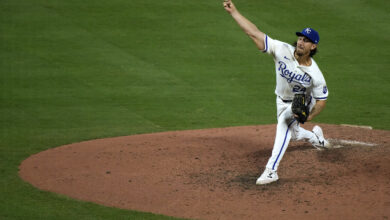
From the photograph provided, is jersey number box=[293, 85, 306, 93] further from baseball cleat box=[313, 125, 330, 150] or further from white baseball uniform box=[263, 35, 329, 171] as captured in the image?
baseball cleat box=[313, 125, 330, 150]

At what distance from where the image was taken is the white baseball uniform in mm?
7500

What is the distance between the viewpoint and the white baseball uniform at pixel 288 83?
7.50 metres

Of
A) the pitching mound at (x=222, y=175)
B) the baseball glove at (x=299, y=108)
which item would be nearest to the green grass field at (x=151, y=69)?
the pitching mound at (x=222, y=175)

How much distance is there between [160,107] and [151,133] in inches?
66.7

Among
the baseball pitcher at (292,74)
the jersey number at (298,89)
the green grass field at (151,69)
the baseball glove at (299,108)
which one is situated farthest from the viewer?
the green grass field at (151,69)

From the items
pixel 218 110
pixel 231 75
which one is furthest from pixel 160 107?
pixel 231 75

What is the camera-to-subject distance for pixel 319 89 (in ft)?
24.8

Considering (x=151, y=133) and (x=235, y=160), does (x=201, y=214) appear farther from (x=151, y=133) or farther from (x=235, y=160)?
(x=151, y=133)

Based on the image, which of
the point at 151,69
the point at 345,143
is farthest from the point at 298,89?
the point at 151,69

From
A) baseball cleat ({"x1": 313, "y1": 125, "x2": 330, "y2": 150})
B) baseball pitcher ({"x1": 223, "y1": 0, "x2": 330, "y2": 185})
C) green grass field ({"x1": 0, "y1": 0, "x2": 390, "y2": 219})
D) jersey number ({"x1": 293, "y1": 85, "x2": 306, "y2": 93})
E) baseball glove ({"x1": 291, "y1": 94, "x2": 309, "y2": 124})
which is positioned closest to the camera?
baseball glove ({"x1": 291, "y1": 94, "x2": 309, "y2": 124})

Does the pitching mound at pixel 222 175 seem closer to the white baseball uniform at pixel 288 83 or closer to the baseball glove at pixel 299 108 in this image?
the white baseball uniform at pixel 288 83

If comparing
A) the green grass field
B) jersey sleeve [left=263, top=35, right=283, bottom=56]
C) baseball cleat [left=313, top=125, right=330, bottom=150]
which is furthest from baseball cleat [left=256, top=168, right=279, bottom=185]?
the green grass field

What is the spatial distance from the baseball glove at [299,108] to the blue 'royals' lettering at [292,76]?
0.25m

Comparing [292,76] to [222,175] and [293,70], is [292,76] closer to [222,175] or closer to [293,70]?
[293,70]
